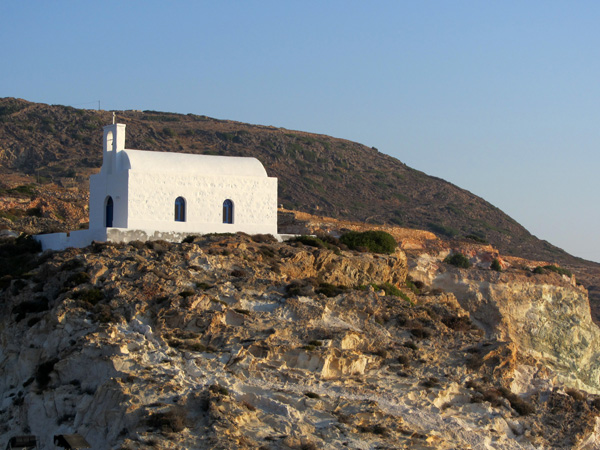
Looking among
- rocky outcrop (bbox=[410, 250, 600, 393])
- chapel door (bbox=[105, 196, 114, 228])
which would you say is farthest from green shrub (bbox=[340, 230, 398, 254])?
chapel door (bbox=[105, 196, 114, 228])

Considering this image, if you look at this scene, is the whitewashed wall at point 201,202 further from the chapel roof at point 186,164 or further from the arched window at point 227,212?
the chapel roof at point 186,164

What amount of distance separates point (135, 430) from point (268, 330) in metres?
6.99

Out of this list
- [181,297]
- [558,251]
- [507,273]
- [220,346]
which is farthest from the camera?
[558,251]

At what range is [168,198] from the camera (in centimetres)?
3669

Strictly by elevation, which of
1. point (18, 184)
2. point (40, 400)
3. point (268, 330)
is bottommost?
point (40, 400)

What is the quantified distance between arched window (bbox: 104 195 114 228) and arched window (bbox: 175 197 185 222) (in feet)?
8.74

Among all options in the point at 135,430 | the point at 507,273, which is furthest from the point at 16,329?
the point at 507,273

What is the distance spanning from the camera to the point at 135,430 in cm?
2128

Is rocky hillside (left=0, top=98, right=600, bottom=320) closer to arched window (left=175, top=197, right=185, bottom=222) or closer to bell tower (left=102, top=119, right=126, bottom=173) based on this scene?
bell tower (left=102, top=119, right=126, bottom=173)

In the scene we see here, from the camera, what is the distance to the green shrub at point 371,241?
40.3 m

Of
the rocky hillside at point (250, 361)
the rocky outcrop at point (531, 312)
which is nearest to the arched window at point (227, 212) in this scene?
the rocky hillside at point (250, 361)

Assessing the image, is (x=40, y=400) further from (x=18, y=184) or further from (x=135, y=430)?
(x=18, y=184)

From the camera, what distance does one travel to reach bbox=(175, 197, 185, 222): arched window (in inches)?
1458

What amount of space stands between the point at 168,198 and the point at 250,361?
13.0 metres
